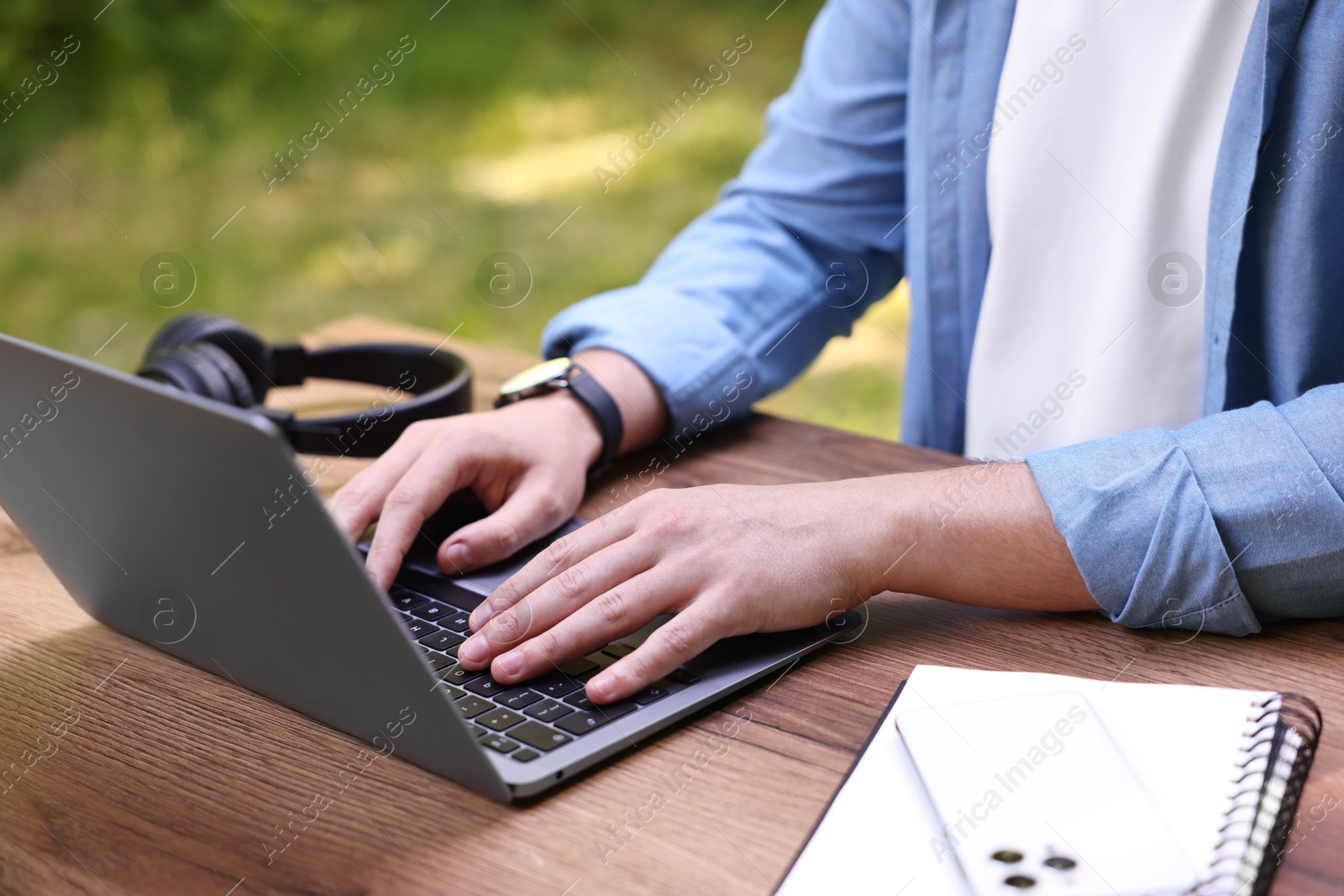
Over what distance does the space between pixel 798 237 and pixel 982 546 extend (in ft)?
1.84

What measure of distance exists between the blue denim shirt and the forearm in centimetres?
2

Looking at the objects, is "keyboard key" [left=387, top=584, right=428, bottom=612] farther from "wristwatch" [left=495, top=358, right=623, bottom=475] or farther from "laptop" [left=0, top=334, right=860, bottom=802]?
"wristwatch" [left=495, top=358, right=623, bottom=475]

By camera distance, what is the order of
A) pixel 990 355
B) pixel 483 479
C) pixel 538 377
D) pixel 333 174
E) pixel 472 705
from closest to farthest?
pixel 472 705
pixel 483 479
pixel 538 377
pixel 990 355
pixel 333 174

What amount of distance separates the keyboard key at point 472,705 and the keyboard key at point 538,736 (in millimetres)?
28

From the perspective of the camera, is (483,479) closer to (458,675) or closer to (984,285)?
(458,675)

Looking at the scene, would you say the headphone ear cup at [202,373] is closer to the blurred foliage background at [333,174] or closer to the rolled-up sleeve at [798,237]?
the rolled-up sleeve at [798,237]

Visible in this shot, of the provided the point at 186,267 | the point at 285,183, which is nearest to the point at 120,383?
the point at 186,267

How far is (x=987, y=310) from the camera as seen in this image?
108 centimetres

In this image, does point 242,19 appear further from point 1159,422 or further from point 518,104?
point 1159,422

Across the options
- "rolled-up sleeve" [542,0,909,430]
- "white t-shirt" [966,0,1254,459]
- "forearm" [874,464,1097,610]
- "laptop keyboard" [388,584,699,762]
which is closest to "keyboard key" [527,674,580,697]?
"laptop keyboard" [388,584,699,762]

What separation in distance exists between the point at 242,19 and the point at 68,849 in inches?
146

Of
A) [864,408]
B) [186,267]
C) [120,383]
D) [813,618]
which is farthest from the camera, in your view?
[186,267]

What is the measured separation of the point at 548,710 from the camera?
0.60m

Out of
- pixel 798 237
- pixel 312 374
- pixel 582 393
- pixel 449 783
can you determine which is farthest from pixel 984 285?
pixel 449 783
